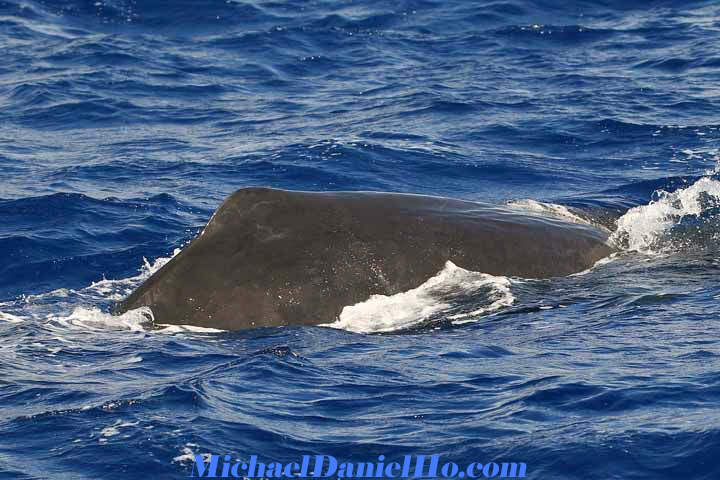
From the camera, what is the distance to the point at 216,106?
21016 mm

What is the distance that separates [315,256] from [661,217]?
416 centimetres

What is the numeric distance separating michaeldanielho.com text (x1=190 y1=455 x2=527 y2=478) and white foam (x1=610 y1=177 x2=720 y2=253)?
5009 millimetres

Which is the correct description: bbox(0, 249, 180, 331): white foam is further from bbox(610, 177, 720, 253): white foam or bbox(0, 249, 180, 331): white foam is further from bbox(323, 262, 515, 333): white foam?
bbox(610, 177, 720, 253): white foam

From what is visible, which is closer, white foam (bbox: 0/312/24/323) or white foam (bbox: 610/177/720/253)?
white foam (bbox: 0/312/24/323)

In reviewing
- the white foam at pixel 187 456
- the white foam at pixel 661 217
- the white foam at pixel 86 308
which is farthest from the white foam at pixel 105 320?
the white foam at pixel 661 217

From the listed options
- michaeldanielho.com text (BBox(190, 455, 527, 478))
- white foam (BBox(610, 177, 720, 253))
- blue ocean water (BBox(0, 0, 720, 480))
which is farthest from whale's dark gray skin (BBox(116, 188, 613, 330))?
michaeldanielho.com text (BBox(190, 455, 527, 478))

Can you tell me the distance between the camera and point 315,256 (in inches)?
400

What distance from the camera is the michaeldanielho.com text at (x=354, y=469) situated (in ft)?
23.1

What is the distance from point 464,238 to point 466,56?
13.4 meters

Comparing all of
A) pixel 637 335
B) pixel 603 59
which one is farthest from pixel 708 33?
pixel 637 335

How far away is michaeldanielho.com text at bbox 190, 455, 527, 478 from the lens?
7.04 metres

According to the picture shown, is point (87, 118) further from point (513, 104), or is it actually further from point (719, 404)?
point (719, 404)

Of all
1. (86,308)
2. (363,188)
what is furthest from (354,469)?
(363,188)

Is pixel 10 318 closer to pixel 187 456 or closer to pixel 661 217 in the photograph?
pixel 187 456
